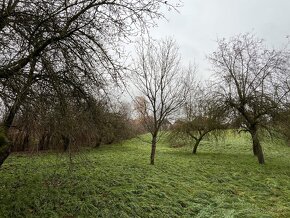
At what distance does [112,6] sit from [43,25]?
168 centimetres

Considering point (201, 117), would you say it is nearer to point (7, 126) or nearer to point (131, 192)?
point (131, 192)

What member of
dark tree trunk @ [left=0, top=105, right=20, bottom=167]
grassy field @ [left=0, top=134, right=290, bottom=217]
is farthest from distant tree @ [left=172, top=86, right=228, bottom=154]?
dark tree trunk @ [left=0, top=105, right=20, bottom=167]

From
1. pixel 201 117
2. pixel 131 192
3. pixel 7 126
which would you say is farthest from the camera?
pixel 201 117

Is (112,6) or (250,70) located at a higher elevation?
(250,70)

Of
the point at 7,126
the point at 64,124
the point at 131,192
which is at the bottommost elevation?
the point at 131,192

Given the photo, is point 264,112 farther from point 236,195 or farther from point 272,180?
point 236,195

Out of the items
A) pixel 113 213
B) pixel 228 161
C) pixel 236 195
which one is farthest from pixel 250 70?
pixel 113 213

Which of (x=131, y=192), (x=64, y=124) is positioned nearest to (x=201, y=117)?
(x=131, y=192)

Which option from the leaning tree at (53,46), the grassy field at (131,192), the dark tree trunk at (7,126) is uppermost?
the leaning tree at (53,46)

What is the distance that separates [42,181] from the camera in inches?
393

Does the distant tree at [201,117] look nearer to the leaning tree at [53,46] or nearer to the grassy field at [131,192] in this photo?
the grassy field at [131,192]

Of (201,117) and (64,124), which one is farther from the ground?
(201,117)

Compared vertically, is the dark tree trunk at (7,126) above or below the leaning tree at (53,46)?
below

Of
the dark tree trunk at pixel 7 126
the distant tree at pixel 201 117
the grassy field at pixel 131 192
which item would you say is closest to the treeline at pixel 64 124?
the dark tree trunk at pixel 7 126
